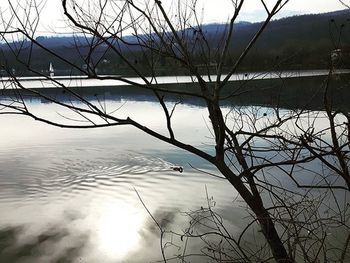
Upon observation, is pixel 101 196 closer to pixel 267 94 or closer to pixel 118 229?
pixel 118 229

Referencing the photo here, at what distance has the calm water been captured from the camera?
545 centimetres

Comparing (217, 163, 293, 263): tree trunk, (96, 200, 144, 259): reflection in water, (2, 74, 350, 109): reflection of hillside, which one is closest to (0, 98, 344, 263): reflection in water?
(96, 200, 144, 259): reflection in water

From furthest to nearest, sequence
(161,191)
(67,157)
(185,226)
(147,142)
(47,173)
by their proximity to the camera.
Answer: (147,142), (67,157), (47,173), (161,191), (185,226)

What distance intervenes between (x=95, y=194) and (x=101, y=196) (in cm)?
14

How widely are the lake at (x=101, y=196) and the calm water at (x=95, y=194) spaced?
13mm

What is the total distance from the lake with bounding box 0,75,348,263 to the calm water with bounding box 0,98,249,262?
0.04ft

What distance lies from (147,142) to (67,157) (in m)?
1.98

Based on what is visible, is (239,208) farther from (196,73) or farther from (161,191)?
(196,73)

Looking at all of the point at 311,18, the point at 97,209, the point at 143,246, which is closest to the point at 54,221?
the point at 97,209

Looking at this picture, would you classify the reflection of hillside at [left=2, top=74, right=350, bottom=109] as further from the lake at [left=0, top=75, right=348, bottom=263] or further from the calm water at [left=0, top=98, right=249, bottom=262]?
the calm water at [left=0, top=98, right=249, bottom=262]

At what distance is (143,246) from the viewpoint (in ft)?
17.6

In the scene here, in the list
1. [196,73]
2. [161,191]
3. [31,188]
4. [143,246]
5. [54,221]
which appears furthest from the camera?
[31,188]

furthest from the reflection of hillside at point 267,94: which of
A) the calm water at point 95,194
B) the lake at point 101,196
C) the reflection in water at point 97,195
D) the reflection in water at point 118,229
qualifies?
the reflection in water at point 118,229

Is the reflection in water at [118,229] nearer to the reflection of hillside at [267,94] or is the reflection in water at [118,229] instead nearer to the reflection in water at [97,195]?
the reflection in water at [97,195]
